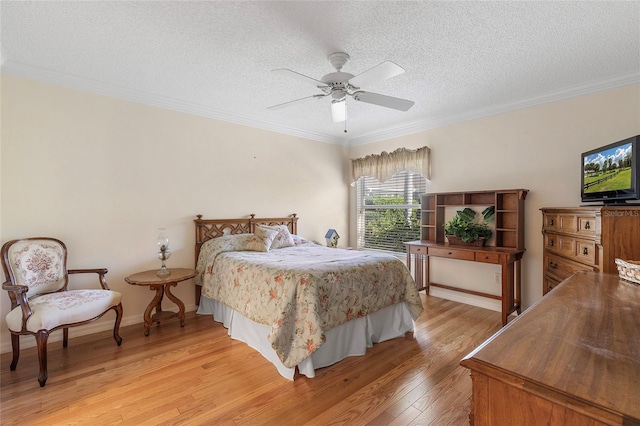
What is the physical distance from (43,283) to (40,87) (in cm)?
182

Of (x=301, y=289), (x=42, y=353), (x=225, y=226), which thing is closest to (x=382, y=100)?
(x=301, y=289)

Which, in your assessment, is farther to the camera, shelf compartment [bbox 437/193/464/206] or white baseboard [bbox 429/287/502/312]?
shelf compartment [bbox 437/193/464/206]

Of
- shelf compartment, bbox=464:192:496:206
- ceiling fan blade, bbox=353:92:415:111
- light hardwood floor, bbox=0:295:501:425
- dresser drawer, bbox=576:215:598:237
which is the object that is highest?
ceiling fan blade, bbox=353:92:415:111

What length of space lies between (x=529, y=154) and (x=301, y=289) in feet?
10.1

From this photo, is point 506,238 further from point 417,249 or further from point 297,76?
point 297,76

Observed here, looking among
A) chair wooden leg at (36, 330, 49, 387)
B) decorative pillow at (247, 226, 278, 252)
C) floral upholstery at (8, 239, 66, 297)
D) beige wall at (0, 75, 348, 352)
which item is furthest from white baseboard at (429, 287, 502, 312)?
floral upholstery at (8, 239, 66, 297)

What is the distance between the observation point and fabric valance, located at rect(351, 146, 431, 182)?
13.9 ft

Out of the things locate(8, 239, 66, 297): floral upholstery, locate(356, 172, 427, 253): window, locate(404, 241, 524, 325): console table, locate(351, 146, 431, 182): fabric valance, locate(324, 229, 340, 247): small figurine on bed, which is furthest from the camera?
locate(324, 229, 340, 247): small figurine on bed

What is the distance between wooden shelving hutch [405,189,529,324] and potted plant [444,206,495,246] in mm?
100

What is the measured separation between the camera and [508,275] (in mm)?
3168

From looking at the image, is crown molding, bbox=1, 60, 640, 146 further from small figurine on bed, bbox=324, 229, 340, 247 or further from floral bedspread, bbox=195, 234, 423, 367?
floral bedspread, bbox=195, 234, 423, 367

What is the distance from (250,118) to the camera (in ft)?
13.2

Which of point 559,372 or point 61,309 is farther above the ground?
point 559,372

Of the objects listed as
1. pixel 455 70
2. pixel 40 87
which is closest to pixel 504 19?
pixel 455 70
